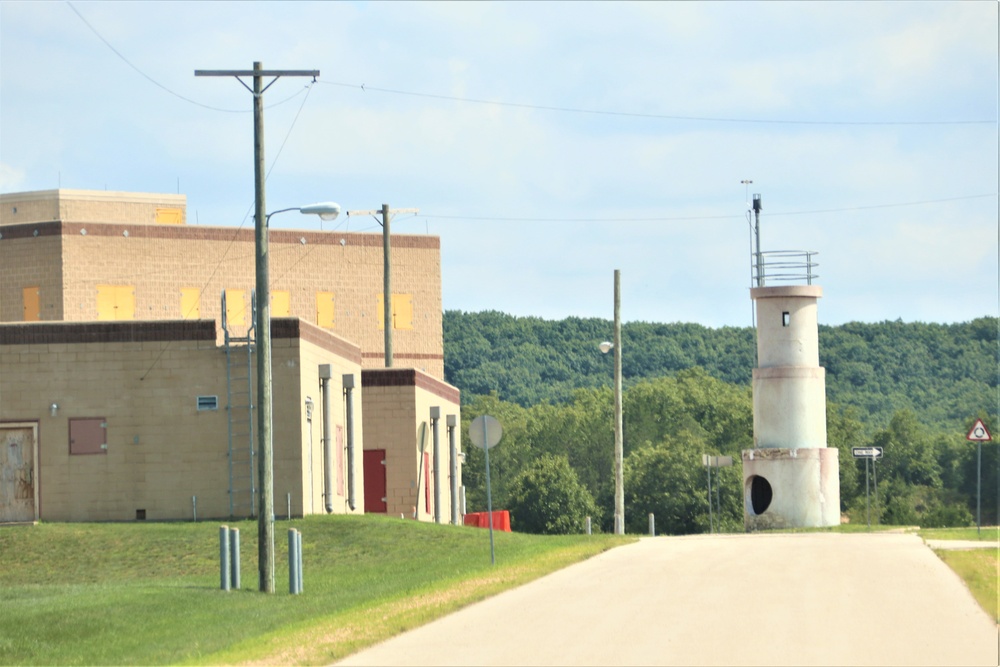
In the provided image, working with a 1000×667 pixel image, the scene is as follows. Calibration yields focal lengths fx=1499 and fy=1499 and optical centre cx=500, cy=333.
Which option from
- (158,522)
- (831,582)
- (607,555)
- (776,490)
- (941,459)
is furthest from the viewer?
(941,459)

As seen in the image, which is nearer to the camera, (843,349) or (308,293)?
(308,293)

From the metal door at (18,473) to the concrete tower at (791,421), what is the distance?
21466mm

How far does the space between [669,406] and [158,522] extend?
80245 mm

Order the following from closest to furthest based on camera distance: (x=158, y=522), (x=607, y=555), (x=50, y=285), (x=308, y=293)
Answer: (x=607, y=555)
(x=158, y=522)
(x=50, y=285)
(x=308, y=293)

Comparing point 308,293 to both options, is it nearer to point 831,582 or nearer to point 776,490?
point 776,490

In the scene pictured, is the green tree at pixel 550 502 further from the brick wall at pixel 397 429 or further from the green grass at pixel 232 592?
the green grass at pixel 232 592

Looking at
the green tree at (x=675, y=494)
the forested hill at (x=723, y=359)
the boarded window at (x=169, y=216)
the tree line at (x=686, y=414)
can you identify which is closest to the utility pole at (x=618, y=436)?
the boarded window at (x=169, y=216)

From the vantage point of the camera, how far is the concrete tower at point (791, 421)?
4569cm

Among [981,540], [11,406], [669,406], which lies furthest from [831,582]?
[669,406]

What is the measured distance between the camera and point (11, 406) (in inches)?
1403

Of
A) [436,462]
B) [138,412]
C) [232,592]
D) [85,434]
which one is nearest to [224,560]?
[232,592]

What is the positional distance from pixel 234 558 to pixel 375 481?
2145cm

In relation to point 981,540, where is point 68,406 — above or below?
above

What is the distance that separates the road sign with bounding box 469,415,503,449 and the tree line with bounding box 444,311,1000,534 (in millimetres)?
49430
